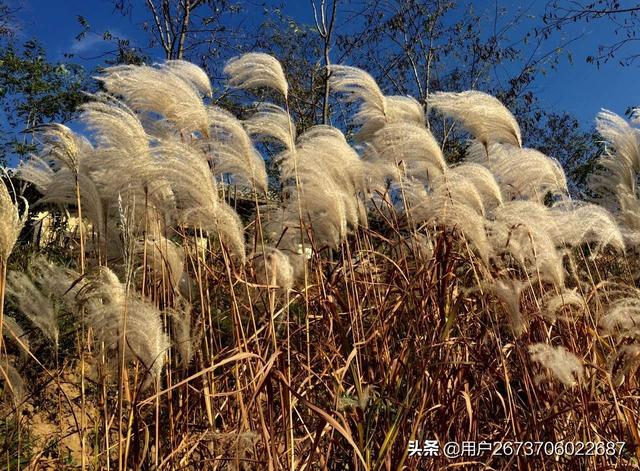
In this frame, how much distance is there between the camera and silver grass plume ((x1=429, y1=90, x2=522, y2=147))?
2686 millimetres

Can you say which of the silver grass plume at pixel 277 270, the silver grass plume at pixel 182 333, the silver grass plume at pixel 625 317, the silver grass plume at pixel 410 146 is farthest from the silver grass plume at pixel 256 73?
the silver grass plume at pixel 625 317

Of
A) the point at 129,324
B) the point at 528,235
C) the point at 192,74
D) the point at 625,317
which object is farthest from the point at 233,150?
the point at 625,317

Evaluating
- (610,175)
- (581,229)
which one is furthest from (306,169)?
(610,175)

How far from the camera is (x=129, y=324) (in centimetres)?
172

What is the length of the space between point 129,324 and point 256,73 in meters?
1.28

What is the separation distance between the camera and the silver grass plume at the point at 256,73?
98.6 inches

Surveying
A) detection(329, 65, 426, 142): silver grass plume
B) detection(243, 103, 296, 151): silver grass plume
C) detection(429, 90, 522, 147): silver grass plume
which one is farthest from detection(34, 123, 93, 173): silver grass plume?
detection(429, 90, 522, 147): silver grass plume

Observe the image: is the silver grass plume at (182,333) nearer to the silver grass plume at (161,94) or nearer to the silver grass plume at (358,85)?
the silver grass plume at (161,94)

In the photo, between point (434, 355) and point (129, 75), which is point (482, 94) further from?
point (129, 75)

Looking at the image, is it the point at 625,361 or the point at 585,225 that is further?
the point at 585,225

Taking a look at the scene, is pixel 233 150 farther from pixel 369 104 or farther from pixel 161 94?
pixel 369 104

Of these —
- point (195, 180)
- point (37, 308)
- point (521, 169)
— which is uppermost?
point (521, 169)

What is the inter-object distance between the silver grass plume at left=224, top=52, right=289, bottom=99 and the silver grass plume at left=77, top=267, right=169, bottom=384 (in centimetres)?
111

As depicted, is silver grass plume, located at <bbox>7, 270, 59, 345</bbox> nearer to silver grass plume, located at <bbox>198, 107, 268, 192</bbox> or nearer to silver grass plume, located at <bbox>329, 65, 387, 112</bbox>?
silver grass plume, located at <bbox>198, 107, 268, 192</bbox>
